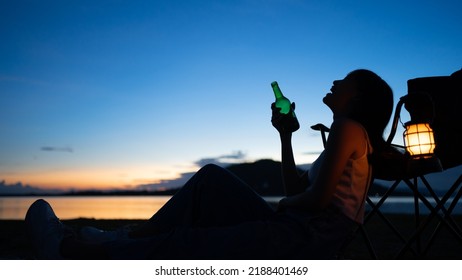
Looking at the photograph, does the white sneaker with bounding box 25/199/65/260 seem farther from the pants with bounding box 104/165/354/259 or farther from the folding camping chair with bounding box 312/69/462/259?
the folding camping chair with bounding box 312/69/462/259

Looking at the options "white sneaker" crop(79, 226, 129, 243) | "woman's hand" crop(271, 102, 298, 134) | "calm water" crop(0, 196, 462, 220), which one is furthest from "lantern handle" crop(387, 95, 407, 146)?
"calm water" crop(0, 196, 462, 220)

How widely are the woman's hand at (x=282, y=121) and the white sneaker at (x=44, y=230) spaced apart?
3.68 feet

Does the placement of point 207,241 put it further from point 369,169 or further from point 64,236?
point 369,169

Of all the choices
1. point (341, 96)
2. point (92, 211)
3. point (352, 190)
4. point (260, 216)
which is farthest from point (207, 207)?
point (92, 211)

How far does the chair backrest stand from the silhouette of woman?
36cm

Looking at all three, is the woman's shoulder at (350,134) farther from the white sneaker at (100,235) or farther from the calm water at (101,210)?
the calm water at (101,210)

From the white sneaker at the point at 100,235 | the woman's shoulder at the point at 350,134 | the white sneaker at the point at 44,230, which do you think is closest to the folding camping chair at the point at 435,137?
the woman's shoulder at the point at 350,134

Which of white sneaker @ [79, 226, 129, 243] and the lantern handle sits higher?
the lantern handle

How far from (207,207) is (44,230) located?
0.66 metres

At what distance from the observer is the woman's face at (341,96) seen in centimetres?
185

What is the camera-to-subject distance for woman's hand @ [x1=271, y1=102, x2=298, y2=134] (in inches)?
84.7
